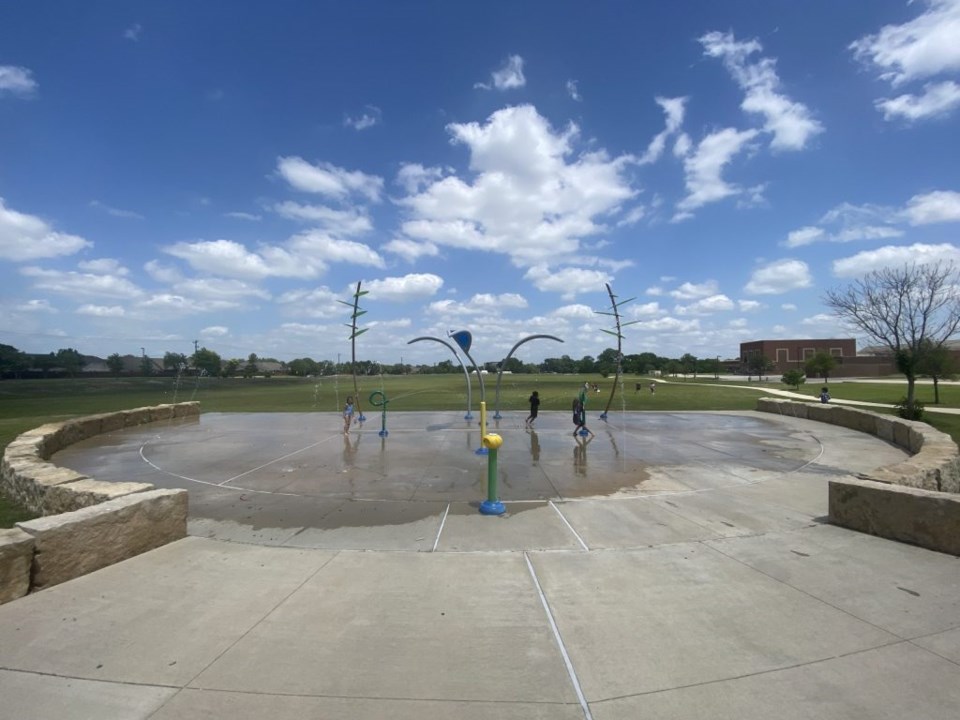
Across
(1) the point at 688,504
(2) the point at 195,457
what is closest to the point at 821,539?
(1) the point at 688,504

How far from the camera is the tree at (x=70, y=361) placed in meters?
101

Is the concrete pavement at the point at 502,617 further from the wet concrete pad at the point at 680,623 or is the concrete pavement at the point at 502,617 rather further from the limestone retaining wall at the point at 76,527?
the limestone retaining wall at the point at 76,527

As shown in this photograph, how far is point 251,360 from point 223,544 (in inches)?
6526

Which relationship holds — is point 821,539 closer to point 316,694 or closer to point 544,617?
point 544,617

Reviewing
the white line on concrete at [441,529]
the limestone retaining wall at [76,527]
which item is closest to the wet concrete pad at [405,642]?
the white line on concrete at [441,529]

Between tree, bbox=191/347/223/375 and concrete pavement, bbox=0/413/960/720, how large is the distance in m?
124

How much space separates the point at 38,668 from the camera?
131 inches

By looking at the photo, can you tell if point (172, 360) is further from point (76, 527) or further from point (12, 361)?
point (76, 527)

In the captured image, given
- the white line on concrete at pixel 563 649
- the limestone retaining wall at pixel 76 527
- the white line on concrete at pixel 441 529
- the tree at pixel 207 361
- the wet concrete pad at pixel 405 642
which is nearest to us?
the white line on concrete at pixel 563 649

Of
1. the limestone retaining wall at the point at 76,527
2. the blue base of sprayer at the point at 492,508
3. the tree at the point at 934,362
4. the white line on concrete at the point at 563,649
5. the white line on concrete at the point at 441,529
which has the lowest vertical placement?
the white line on concrete at the point at 441,529

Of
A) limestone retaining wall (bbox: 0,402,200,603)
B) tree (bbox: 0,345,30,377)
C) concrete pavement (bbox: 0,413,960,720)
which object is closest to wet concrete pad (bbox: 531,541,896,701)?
concrete pavement (bbox: 0,413,960,720)

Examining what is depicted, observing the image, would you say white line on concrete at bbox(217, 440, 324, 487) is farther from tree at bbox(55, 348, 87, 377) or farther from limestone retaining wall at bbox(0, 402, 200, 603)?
tree at bbox(55, 348, 87, 377)

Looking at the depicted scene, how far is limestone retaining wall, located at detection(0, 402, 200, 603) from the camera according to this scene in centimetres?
444

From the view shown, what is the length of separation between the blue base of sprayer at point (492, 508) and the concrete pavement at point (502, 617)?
17 cm
